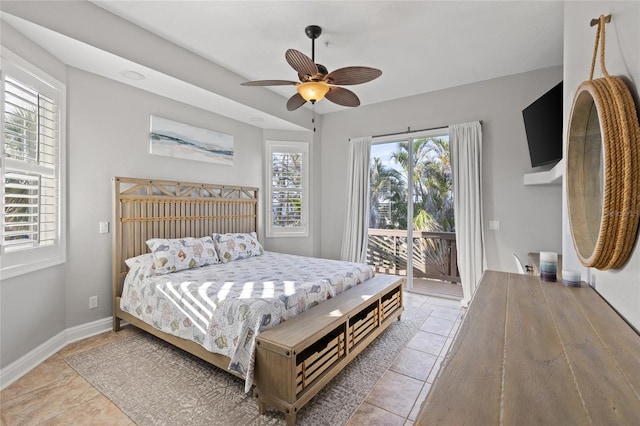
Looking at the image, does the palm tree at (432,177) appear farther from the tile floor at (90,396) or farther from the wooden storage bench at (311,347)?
the tile floor at (90,396)

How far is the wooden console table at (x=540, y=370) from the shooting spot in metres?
0.61

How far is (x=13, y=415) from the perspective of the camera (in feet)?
6.09

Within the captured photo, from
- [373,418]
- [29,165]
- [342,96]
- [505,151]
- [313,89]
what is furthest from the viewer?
[505,151]

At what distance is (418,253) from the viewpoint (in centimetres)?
446

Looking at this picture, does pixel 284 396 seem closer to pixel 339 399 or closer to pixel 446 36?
pixel 339 399

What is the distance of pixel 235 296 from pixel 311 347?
686mm

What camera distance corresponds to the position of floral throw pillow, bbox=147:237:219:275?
9.66 ft

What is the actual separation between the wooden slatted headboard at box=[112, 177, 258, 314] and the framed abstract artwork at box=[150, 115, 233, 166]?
1.26 feet

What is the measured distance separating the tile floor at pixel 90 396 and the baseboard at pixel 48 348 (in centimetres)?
5

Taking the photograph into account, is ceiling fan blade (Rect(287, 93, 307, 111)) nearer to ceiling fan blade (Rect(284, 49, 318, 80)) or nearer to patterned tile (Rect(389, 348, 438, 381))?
ceiling fan blade (Rect(284, 49, 318, 80))

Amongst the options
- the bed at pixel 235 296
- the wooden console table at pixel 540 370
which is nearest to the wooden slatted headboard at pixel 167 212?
the bed at pixel 235 296

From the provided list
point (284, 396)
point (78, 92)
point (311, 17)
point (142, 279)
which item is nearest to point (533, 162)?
point (311, 17)

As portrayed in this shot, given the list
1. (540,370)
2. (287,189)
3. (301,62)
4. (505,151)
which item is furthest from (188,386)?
(505,151)

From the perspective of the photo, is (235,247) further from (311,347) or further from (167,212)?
(311,347)
